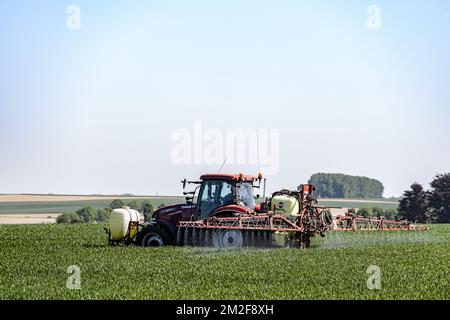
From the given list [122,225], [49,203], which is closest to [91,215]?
[49,203]

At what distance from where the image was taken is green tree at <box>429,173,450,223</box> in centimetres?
7975

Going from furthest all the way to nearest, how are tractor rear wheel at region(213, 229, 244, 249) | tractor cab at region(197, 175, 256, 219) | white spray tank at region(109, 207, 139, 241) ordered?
white spray tank at region(109, 207, 139, 241)
tractor cab at region(197, 175, 256, 219)
tractor rear wheel at region(213, 229, 244, 249)

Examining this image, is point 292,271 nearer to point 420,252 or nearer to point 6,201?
point 420,252

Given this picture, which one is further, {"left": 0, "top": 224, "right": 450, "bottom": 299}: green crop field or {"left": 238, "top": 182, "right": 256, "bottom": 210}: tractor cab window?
{"left": 238, "top": 182, "right": 256, "bottom": 210}: tractor cab window

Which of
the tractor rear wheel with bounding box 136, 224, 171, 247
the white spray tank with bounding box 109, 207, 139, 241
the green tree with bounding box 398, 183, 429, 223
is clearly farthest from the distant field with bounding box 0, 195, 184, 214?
the tractor rear wheel with bounding box 136, 224, 171, 247

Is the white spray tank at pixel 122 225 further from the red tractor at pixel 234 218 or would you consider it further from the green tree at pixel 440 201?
the green tree at pixel 440 201

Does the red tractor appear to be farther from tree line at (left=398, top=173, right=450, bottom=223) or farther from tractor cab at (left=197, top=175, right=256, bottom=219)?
tree line at (left=398, top=173, right=450, bottom=223)

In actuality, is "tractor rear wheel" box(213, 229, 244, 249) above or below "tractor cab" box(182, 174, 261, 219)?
below

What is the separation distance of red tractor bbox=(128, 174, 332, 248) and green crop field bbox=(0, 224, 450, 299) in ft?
3.03

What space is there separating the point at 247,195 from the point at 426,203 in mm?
55679

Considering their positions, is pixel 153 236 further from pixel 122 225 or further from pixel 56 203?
pixel 56 203

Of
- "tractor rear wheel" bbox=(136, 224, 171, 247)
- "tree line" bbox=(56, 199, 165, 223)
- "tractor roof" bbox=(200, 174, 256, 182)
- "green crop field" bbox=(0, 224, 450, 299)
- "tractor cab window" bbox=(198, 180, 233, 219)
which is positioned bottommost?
"tree line" bbox=(56, 199, 165, 223)
